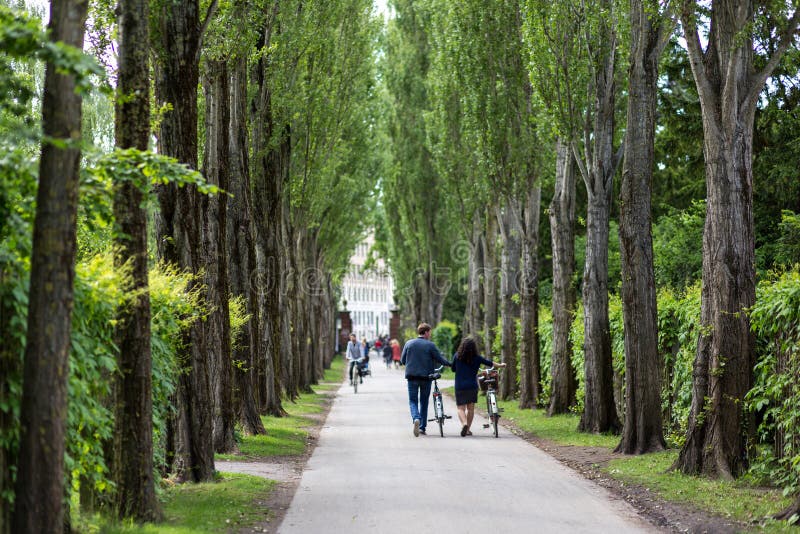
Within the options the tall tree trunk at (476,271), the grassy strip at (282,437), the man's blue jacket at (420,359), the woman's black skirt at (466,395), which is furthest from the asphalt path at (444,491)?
the tall tree trunk at (476,271)

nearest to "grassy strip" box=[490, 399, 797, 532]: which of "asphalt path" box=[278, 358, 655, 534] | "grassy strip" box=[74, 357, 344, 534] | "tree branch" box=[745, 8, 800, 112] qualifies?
"asphalt path" box=[278, 358, 655, 534]

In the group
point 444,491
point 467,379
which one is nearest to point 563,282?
point 467,379

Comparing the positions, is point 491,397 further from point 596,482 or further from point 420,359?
point 596,482

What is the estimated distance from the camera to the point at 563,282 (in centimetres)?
2436

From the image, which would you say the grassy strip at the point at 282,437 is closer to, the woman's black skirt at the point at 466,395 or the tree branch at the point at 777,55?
the woman's black skirt at the point at 466,395

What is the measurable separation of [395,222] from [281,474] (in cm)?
4213

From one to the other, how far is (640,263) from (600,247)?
3810 millimetres

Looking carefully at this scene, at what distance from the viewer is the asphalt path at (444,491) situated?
9.74 metres

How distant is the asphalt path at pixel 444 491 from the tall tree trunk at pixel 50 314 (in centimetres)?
314

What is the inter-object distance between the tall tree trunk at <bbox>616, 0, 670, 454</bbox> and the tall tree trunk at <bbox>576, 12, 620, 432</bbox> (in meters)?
3.39

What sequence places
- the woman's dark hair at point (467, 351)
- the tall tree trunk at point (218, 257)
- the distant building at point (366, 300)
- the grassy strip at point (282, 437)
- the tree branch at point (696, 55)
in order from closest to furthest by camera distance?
1. the tree branch at point (696, 55)
2. the tall tree trunk at point (218, 257)
3. the grassy strip at point (282, 437)
4. the woman's dark hair at point (467, 351)
5. the distant building at point (366, 300)

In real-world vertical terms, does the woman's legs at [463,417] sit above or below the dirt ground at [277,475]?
above

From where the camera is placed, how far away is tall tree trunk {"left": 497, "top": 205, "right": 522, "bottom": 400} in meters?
31.3

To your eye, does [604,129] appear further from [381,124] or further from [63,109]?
[381,124]
